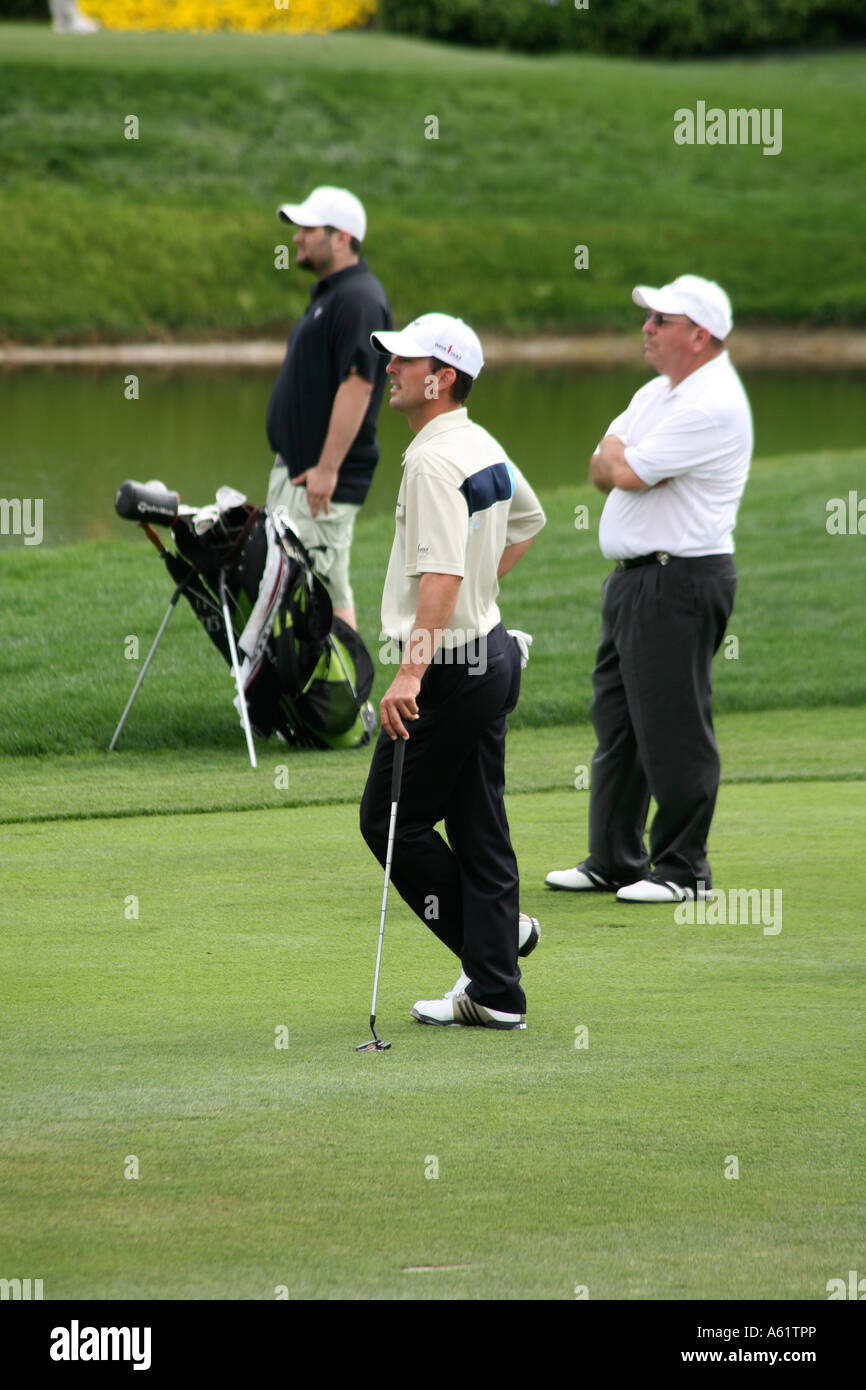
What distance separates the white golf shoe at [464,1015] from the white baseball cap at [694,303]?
2.82 meters

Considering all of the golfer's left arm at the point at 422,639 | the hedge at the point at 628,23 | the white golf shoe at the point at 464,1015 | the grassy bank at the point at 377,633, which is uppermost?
the hedge at the point at 628,23

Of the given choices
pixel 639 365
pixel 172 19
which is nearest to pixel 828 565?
pixel 639 365

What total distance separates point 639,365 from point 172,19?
3068cm

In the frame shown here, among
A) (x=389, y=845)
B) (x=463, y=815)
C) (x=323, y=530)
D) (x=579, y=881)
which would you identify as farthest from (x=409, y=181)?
(x=389, y=845)

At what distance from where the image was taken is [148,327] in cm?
3438

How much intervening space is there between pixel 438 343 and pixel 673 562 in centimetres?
228

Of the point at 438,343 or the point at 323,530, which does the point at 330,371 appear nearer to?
the point at 323,530

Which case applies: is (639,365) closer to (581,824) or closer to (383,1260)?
(581,824)

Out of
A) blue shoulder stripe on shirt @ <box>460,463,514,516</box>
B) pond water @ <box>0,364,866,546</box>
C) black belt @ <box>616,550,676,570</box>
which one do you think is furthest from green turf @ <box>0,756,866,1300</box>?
pond water @ <box>0,364,866,546</box>

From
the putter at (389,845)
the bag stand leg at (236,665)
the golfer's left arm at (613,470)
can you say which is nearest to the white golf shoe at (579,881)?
the golfer's left arm at (613,470)

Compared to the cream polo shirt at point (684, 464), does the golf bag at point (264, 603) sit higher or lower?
lower

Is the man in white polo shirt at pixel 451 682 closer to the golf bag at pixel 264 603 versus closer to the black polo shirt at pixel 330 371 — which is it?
the golf bag at pixel 264 603

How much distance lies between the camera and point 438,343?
195 inches

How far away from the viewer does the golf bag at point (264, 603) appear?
368 inches
